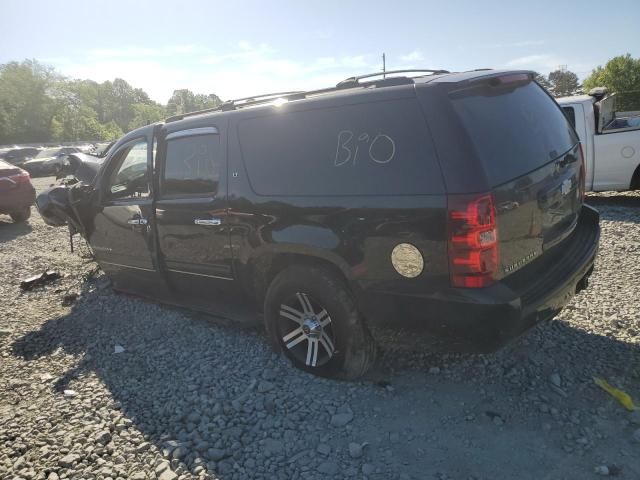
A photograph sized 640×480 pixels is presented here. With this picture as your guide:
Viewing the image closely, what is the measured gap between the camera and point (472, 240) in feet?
7.75

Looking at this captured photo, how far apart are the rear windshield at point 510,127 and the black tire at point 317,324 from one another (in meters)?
1.18

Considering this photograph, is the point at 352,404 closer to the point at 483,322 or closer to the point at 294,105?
the point at 483,322

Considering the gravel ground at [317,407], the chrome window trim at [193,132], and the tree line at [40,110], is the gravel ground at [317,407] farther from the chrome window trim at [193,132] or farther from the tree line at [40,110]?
the tree line at [40,110]

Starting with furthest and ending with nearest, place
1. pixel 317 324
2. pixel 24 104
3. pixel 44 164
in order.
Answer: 1. pixel 24 104
2. pixel 44 164
3. pixel 317 324

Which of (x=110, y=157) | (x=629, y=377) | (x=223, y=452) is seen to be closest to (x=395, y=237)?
(x=223, y=452)

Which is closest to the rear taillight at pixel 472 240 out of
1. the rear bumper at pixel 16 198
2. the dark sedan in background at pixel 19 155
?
the rear bumper at pixel 16 198

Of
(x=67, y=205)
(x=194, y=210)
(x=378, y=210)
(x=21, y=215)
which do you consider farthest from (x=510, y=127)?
(x=21, y=215)

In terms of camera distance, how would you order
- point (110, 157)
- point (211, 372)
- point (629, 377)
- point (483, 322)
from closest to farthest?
point (483, 322) → point (629, 377) → point (211, 372) → point (110, 157)

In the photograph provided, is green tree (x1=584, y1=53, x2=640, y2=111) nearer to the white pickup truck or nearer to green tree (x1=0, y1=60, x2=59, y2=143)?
the white pickup truck

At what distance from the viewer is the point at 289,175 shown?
3107 millimetres

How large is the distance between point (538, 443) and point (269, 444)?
1.50 m

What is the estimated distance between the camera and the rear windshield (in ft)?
8.15

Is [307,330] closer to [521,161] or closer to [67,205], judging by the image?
[521,161]

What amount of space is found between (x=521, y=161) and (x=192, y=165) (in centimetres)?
249
